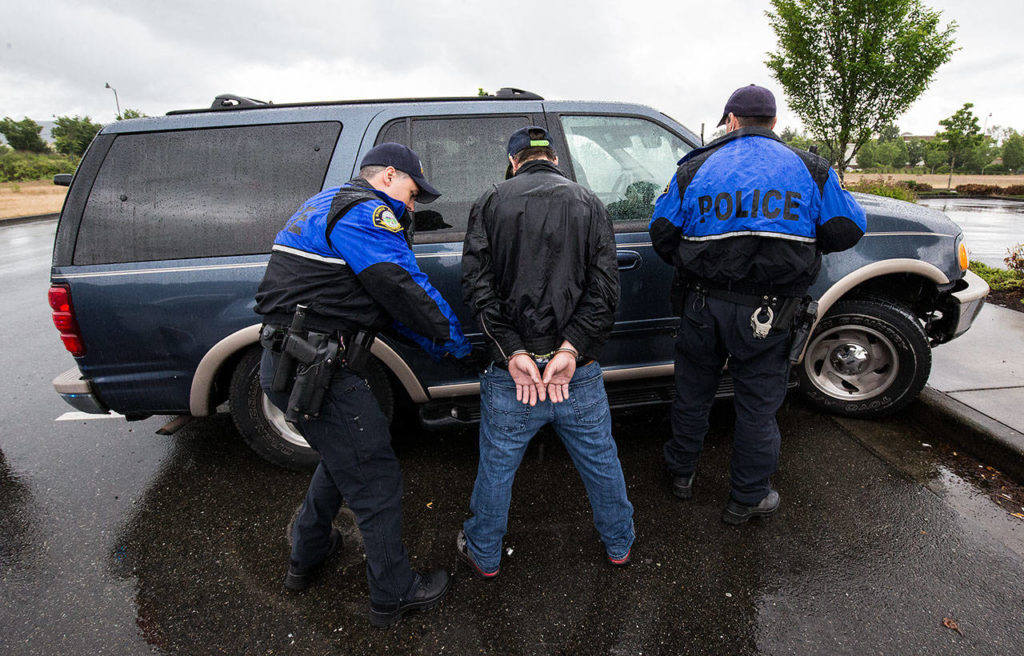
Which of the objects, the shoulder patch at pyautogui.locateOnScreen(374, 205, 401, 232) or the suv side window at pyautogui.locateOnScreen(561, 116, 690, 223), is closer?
the shoulder patch at pyautogui.locateOnScreen(374, 205, 401, 232)

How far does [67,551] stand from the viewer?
2.50 m

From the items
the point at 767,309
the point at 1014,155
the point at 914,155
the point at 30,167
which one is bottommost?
the point at 767,309

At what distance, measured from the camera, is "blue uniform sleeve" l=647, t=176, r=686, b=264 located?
7.79 feet

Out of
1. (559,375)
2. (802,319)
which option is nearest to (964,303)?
(802,319)

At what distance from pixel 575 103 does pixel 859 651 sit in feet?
8.96

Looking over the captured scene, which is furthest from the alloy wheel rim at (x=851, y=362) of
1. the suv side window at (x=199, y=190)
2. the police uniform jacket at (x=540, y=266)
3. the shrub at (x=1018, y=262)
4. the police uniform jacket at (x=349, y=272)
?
the shrub at (x=1018, y=262)

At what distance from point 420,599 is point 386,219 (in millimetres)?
1434

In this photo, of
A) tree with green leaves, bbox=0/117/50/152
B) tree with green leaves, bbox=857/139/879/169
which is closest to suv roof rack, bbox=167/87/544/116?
tree with green leaves, bbox=0/117/50/152

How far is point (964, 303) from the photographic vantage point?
10.7 ft

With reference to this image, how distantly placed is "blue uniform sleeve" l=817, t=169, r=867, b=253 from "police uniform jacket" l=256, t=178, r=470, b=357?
1597 millimetres

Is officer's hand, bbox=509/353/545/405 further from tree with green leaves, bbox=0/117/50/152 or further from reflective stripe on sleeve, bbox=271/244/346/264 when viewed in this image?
tree with green leaves, bbox=0/117/50/152

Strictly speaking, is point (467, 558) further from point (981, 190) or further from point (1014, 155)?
point (1014, 155)

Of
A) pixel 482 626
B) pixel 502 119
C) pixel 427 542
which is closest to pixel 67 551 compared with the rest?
pixel 427 542

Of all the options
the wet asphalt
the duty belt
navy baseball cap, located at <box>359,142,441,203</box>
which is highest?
navy baseball cap, located at <box>359,142,441,203</box>
